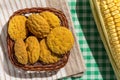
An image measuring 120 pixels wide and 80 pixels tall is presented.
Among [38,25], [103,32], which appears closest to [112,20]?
[103,32]

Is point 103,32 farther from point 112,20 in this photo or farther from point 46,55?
point 46,55

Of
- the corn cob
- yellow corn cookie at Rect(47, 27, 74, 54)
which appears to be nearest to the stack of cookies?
yellow corn cookie at Rect(47, 27, 74, 54)

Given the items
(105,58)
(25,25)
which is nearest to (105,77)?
(105,58)

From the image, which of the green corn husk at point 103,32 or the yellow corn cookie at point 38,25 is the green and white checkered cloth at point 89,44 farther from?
the yellow corn cookie at point 38,25

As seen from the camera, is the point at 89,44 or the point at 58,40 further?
the point at 89,44

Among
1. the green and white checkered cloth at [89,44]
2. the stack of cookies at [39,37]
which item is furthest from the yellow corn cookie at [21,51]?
the green and white checkered cloth at [89,44]

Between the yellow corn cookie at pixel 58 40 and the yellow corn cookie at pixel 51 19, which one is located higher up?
the yellow corn cookie at pixel 51 19
